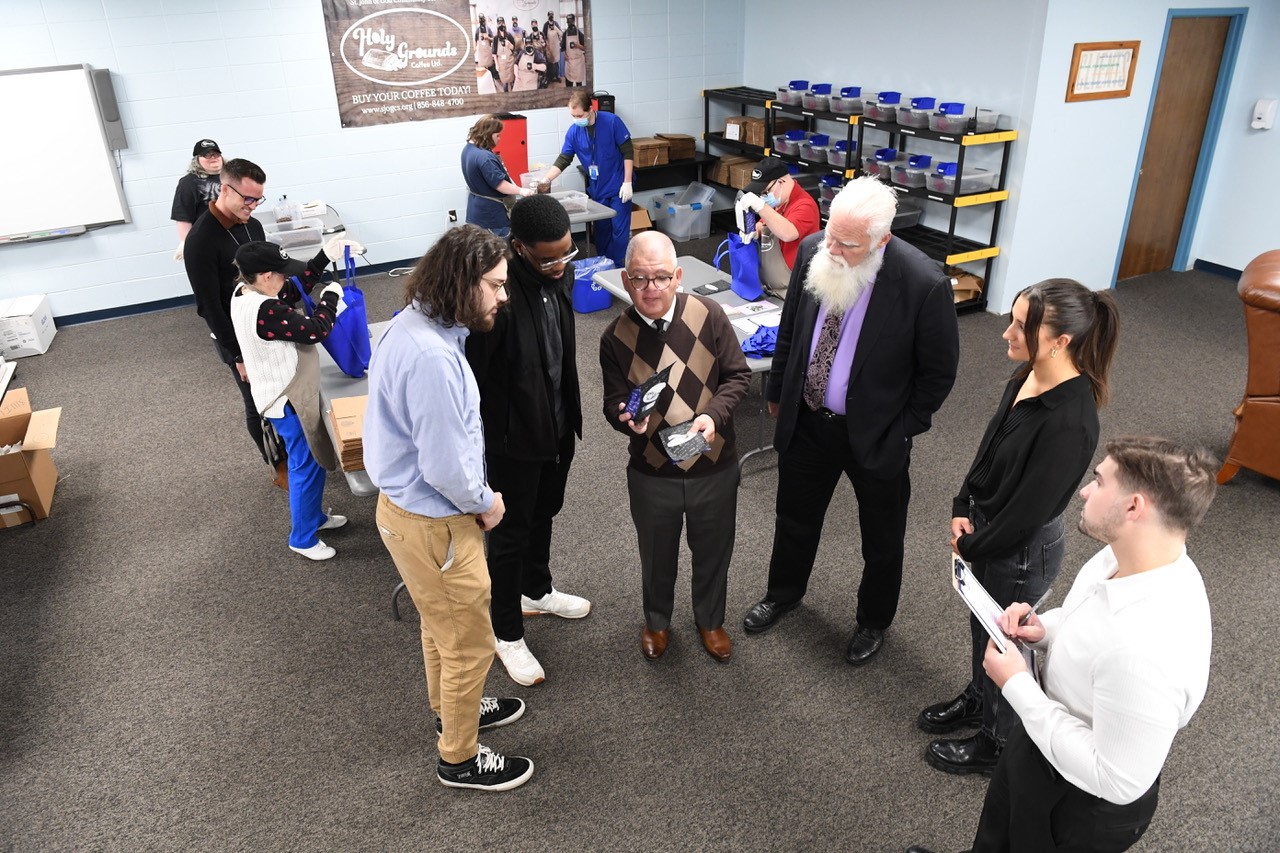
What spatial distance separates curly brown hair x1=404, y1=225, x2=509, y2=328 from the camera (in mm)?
1946

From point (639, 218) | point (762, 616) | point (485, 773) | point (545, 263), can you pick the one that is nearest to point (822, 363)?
point (545, 263)

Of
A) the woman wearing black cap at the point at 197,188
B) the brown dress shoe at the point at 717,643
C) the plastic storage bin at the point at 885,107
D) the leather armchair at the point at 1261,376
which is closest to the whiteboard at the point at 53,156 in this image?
the woman wearing black cap at the point at 197,188

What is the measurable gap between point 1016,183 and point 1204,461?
16.0 feet

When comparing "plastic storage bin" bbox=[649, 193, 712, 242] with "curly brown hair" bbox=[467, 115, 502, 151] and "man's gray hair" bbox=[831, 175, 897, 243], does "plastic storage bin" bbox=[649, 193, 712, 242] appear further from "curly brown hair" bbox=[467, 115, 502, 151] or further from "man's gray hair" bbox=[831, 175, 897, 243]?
"man's gray hair" bbox=[831, 175, 897, 243]

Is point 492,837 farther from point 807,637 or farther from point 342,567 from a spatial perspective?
point 342,567

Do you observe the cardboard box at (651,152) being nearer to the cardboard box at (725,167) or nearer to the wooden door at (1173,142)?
the cardboard box at (725,167)

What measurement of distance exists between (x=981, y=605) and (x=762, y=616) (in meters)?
1.42

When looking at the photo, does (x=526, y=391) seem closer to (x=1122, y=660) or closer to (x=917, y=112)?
(x=1122, y=660)

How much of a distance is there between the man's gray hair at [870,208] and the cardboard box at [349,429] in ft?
5.78

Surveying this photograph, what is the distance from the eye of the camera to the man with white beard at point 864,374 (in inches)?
93.6

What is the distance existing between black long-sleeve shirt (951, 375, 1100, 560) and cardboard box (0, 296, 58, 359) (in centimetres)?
643

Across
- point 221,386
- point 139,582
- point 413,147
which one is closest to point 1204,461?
point 139,582

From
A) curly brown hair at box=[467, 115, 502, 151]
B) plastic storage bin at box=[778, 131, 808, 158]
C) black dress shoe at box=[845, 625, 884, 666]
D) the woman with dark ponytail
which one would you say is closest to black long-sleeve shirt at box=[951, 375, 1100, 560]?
the woman with dark ponytail

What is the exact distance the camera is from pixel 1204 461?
54.1 inches
